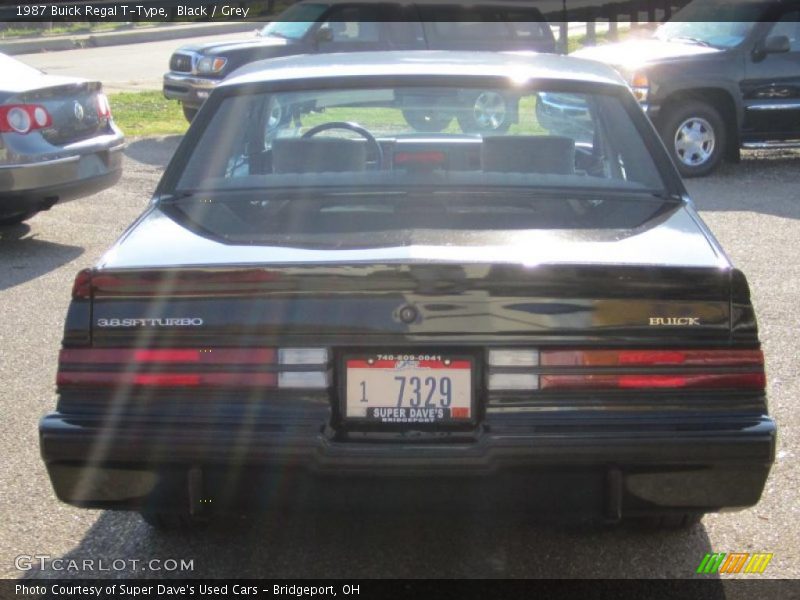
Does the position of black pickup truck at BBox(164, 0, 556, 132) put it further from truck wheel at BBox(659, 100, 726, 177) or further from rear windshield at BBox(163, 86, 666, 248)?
rear windshield at BBox(163, 86, 666, 248)

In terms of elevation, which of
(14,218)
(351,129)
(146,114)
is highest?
(351,129)

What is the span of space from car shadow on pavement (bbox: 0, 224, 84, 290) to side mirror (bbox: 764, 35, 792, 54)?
727cm

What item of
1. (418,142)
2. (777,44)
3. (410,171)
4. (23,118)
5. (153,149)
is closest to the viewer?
(410,171)

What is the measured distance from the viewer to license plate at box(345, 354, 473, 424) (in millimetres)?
3324

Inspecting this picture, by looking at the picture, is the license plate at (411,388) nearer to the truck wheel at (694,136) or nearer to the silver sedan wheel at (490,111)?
the silver sedan wheel at (490,111)

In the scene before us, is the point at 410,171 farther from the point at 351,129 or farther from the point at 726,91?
the point at 726,91

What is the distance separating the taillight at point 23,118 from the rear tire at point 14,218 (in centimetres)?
80

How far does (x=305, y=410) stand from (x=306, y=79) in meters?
1.64

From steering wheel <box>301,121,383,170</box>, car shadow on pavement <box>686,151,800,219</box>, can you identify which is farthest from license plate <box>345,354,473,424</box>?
car shadow on pavement <box>686,151,800,219</box>

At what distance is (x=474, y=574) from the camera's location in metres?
3.85

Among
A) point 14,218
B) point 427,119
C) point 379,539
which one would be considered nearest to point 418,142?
point 427,119

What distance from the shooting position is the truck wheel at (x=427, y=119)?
17.6ft

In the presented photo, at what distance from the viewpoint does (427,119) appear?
5.54 m

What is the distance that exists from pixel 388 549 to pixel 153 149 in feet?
34.1
